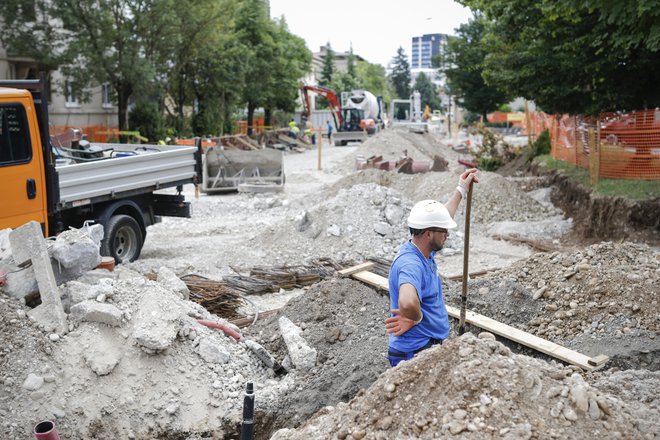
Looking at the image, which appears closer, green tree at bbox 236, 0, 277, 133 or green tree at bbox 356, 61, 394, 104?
green tree at bbox 236, 0, 277, 133

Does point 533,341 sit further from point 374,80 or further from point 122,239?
point 374,80

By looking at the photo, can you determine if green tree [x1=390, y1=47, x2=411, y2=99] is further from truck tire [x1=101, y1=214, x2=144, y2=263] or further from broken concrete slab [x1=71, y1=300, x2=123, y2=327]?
broken concrete slab [x1=71, y1=300, x2=123, y2=327]

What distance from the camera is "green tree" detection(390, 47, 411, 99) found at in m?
117

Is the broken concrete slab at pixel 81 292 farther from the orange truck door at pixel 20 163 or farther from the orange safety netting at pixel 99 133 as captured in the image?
the orange safety netting at pixel 99 133

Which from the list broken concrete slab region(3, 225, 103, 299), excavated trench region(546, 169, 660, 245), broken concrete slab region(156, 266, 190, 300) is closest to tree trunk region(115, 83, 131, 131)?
excavated trench region(546, 169, 660, 245)

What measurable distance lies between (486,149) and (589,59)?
14698 millimetres

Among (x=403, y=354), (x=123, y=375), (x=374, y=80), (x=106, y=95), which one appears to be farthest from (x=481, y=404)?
(x=374, y=80)

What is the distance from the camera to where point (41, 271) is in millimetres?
6797

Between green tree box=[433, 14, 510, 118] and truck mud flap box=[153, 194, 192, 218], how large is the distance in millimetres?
27382

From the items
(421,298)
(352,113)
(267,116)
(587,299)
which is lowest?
(587,299)

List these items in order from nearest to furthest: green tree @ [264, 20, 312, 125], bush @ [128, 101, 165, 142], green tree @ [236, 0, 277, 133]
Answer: bush @ [128, 101, 165, 142] → green tree @ [236, 0, 277, 133] → green tree @ [264, 20, 312, 125]

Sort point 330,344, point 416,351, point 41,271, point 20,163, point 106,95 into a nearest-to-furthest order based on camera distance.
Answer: point 416,351, point 41,271, point 330,344, point 20,163, point 106,95

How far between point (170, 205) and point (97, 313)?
5897mm

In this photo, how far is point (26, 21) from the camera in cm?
2625
